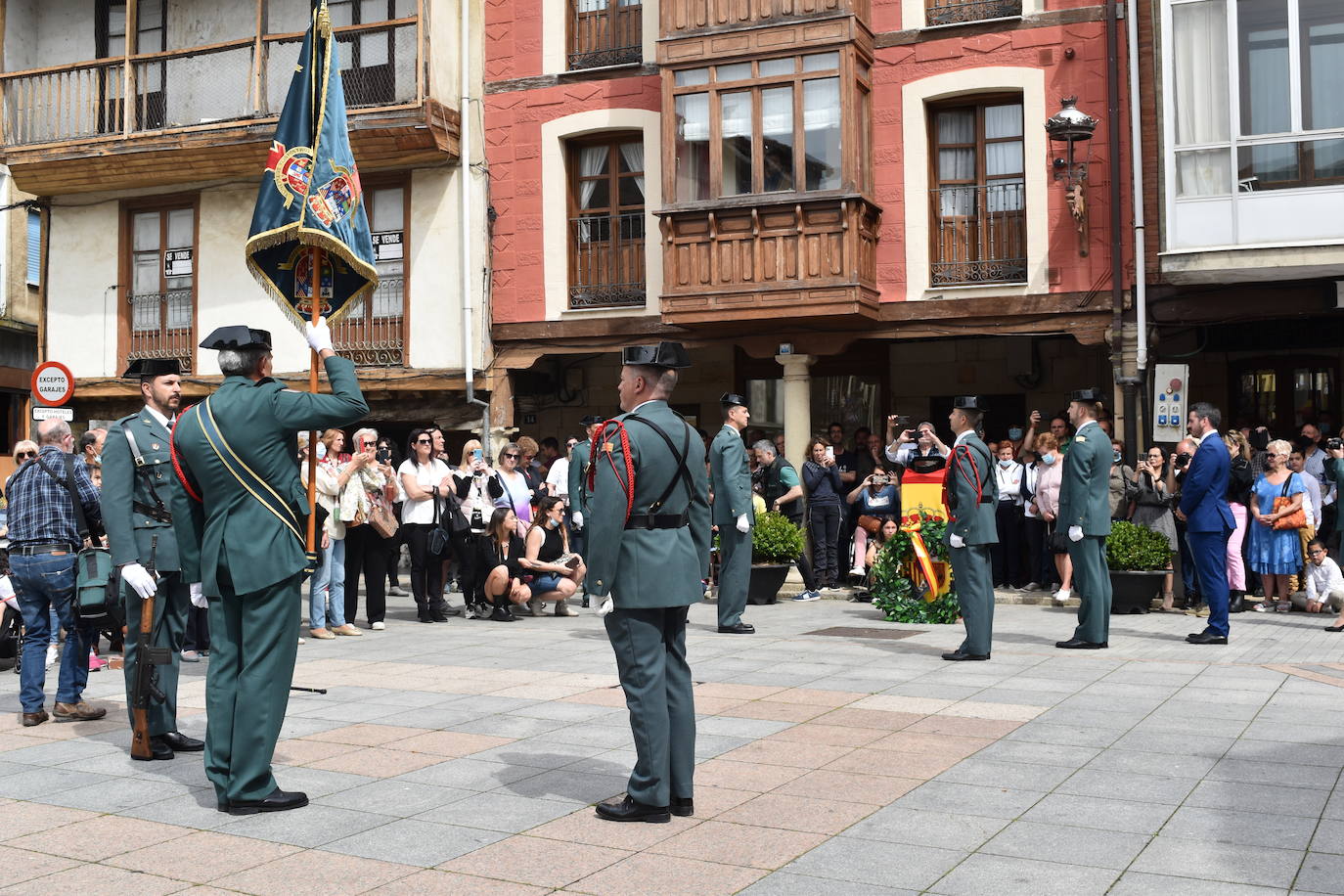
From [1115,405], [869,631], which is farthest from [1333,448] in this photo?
[869,631]

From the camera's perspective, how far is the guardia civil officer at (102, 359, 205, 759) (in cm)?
705

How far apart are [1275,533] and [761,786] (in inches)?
381

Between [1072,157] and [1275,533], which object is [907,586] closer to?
[1275,533]

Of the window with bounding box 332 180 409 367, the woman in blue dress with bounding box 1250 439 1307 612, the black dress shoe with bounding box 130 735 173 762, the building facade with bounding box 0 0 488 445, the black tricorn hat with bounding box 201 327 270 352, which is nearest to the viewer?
the black tricorn hat with bounding box 201 327 270 352

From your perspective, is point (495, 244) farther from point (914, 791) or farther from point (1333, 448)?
point (914, 791)

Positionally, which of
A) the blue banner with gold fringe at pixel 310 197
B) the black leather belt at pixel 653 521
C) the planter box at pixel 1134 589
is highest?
the blue banner with gold fringe at pixel 310 197

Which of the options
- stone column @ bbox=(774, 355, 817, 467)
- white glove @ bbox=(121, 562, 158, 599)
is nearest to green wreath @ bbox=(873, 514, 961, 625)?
stone column @ bbox=(774, 355, 817, 467)

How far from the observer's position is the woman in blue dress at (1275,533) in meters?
14.1

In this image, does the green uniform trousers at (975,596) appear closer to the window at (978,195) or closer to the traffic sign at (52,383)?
the window at (978,195)

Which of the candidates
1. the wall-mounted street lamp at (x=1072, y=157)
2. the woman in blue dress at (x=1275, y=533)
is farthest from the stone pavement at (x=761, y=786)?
the wall-mounted street lamp at (x=1072, y=157)

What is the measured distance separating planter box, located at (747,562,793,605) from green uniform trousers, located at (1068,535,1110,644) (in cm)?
447

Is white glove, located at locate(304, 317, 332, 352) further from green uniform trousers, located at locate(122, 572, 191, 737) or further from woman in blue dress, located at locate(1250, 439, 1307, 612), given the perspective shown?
woman in blue dress, located at locate(1250, 439, 1307, 612)

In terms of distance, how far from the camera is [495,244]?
20047 mm

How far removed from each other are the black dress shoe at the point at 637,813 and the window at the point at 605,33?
15269mm
